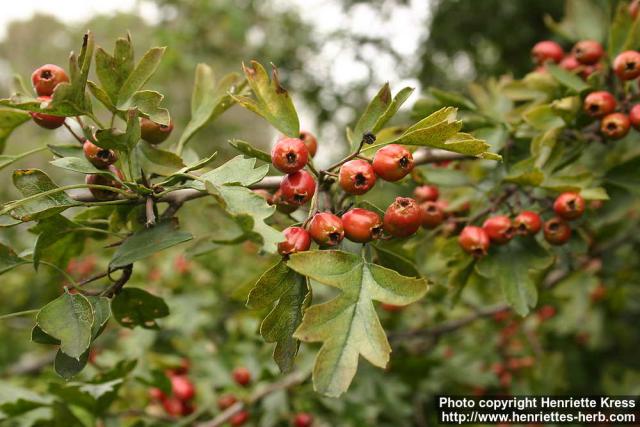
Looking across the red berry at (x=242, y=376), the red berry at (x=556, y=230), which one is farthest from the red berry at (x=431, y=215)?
the red berry at (x=242, y=376)

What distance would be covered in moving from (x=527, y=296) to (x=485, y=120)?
2.01 ft

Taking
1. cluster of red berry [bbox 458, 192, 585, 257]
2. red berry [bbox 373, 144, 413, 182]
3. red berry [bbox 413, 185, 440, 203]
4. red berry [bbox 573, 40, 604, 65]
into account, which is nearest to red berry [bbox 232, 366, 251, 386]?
red berry [bbox 413, 185, 440, 203]

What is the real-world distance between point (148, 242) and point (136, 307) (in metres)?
0.26

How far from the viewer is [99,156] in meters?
1.25

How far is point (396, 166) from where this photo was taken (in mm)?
1199

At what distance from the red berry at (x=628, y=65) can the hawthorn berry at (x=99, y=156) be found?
148 cm

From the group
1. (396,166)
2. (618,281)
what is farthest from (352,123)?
(396,166)

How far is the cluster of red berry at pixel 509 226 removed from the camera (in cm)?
154

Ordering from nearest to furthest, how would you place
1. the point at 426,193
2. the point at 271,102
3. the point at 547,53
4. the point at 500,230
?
the point at 271,102 < the point at 500,230 < the point at 426,193 < the point at 547,53

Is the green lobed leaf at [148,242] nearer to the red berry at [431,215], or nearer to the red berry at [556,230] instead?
the red berry at [431,215]

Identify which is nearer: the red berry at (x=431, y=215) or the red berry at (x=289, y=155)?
the red berry at (x=289, y=155)

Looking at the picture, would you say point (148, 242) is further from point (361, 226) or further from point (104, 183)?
point (361, 226)

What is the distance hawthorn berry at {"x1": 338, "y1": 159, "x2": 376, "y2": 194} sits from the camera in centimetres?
121

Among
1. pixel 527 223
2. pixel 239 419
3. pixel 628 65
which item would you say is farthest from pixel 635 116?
pixel 239 419
